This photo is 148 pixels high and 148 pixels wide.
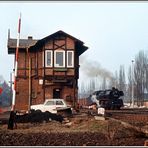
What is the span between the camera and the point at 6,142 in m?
12.1

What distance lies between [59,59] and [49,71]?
5.78ft

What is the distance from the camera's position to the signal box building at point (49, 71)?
139ft

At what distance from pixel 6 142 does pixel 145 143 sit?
4.41 m

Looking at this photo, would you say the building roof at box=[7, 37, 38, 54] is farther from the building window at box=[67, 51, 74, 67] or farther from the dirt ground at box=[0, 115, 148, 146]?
the dirt ground at box=[0, 115, 148, 146]

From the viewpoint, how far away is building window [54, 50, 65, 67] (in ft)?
139

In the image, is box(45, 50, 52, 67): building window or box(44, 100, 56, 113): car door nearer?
box(44, 100, 56, 113): car door

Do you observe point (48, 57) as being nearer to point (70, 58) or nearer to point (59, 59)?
point (59, 59)

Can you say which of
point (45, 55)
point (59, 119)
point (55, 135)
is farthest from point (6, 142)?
point (45, 55)

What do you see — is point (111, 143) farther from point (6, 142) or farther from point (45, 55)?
point (45, 55)

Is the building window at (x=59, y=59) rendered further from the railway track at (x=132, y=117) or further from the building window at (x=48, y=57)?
the railway track at (x=132, y=117)

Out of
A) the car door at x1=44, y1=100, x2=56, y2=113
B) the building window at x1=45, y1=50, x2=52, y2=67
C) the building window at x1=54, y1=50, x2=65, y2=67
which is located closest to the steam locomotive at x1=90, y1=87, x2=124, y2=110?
the building window at x1=54, y1=50, x2=65, y2=67

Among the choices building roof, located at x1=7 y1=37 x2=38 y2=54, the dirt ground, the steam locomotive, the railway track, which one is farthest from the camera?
the steam locomotive

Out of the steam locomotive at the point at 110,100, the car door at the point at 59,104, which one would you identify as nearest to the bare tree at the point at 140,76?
the steam locomotive at the point at 110,100

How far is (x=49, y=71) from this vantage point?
42.2 metres
